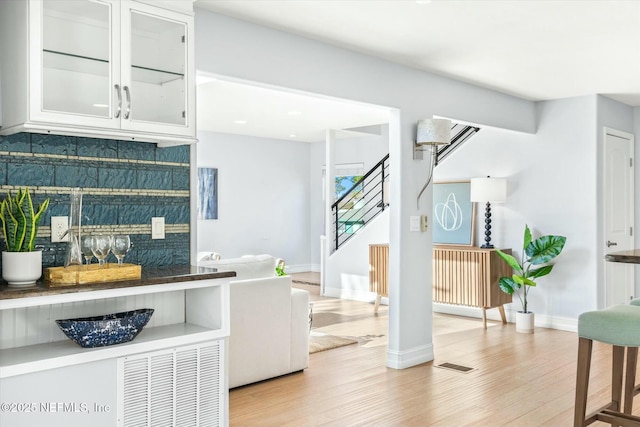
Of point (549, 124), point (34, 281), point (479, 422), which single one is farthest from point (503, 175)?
point (34, 281)

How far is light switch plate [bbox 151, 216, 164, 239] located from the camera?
3018 mm

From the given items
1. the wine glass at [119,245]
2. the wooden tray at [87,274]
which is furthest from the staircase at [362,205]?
the wooden tray at [87,274]

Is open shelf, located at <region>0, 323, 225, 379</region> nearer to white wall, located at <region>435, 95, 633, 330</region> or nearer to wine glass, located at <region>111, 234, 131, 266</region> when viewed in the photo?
wine glass, located at <region>111, 234, 131, 266</region>

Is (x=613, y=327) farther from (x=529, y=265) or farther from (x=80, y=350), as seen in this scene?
(x=529, y=265)

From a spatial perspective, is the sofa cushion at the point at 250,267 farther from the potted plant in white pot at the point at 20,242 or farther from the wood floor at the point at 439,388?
the potted plant in white pot at the point at 20,242

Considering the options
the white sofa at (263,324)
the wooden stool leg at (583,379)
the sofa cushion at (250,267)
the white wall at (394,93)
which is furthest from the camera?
the sofa cushion at (250,267)

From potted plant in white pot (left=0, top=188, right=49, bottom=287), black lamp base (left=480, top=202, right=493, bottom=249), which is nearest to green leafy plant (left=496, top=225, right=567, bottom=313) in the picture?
black lamp base (left=480, top=202, right=493, bottom=249)

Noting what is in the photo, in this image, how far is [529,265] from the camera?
19.8 feet

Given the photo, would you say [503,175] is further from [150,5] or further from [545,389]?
[150,5]

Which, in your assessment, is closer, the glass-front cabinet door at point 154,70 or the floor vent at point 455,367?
the glass-front cabinet door at point 154,70

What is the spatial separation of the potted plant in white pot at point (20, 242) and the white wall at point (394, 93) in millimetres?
1321

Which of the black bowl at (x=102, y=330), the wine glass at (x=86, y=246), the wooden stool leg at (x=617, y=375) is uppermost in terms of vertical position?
the wine glass at (x=86, y=246)

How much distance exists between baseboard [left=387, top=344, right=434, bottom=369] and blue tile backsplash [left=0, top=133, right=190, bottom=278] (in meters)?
2.19

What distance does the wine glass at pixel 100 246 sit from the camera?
254cm
